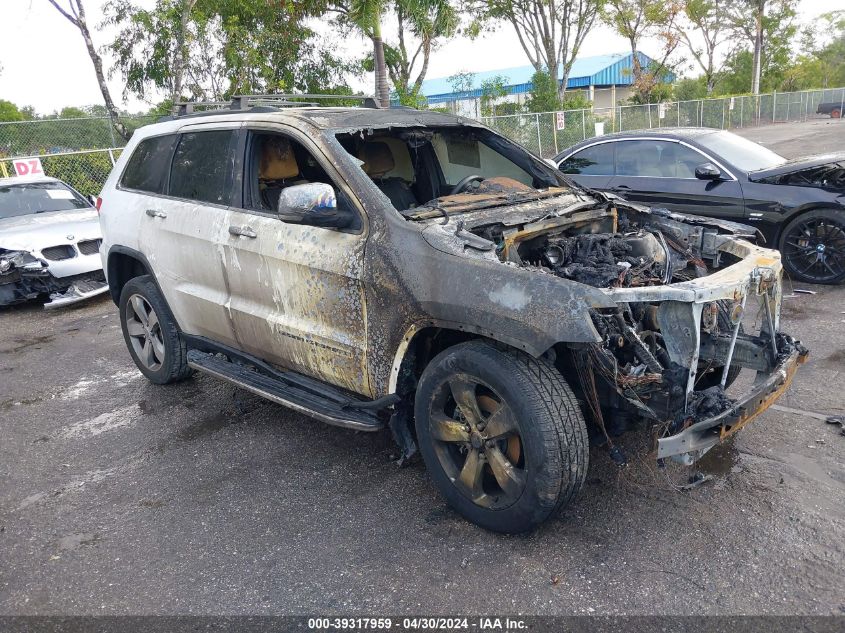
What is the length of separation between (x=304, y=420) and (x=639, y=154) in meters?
5.48

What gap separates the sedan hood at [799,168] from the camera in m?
6.92

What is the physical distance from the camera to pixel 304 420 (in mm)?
4621

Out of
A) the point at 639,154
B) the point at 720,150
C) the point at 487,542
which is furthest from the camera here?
the point at 639,154

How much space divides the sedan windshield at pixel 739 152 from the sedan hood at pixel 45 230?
7496mm

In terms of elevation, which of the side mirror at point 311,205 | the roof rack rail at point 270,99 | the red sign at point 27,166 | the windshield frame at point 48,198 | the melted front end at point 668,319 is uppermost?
the roof rack rail at point 270,99

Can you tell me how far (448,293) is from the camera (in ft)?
10.0

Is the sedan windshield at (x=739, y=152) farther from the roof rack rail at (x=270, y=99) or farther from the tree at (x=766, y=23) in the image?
the tree at (x=766, y=23)

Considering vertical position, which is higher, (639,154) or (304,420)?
(639,154)

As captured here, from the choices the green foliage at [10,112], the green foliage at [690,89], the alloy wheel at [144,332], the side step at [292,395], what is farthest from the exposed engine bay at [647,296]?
the green foliage at [690,89]

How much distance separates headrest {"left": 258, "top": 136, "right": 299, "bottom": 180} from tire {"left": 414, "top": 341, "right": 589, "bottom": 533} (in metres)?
1.87

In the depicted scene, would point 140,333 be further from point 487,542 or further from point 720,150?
point 720,150

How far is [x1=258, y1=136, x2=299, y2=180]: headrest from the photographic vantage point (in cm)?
422

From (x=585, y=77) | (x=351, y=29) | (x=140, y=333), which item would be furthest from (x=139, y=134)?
(x=585, y=77)

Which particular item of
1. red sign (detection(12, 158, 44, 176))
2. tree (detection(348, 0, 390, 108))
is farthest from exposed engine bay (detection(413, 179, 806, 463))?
red sign (detection(12, 158, 44, 176))
